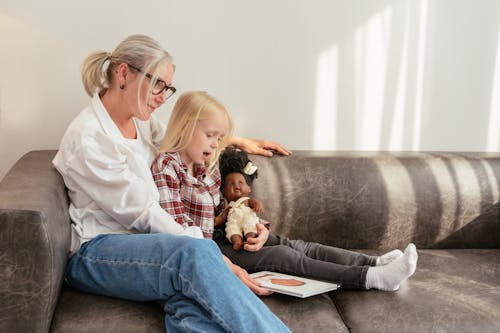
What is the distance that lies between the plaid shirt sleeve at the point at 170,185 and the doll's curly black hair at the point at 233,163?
0.65 feet

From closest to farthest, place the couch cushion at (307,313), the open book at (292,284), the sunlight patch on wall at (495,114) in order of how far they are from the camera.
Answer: the couch cushion at (307,313) < the open book at (292,284) < the sunlight patch on wall at (495,114)

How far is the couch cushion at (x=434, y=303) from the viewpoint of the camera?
2027mm

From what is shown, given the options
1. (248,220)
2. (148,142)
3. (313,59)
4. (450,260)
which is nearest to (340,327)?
(248,220)

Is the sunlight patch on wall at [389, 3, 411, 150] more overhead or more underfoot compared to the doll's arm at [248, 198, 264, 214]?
more overhead

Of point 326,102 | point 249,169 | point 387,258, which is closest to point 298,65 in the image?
point 326,102

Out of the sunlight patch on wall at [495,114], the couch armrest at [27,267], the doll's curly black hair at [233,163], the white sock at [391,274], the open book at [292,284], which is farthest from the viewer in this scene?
the sunlight patch on wall at [495,114]

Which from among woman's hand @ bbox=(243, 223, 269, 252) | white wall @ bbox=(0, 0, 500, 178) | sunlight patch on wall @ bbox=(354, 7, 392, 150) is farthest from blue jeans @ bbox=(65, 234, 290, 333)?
sunlight patch on wall @ bbox=(354, 7, 392, 150)

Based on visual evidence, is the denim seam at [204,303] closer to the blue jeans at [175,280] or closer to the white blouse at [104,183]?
the blue jeans at [175,280]

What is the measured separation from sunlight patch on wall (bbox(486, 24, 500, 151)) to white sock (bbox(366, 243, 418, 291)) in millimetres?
1007

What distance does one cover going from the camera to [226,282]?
1920mm

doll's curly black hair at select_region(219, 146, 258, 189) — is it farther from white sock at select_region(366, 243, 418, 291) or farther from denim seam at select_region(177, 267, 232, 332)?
denim seam at select_region(177, 267, 232, 332)

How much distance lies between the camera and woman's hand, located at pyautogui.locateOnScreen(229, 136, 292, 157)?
8.91ft

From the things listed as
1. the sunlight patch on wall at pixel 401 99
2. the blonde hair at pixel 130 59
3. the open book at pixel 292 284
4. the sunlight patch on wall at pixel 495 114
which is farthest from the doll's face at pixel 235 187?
the sunlight patch on wall at pixel 495 114

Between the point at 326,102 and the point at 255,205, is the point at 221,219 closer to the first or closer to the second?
the point at 255,205
